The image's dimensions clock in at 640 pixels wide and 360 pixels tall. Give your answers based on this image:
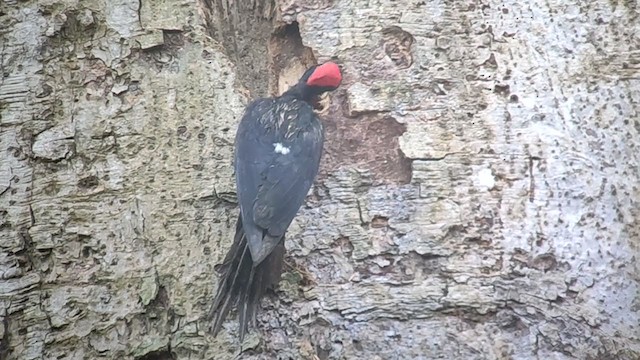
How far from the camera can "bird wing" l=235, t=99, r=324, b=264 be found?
252cm

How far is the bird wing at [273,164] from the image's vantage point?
2.52 meters

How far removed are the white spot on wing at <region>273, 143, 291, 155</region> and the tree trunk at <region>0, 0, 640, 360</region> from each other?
14cm

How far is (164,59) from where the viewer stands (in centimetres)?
288

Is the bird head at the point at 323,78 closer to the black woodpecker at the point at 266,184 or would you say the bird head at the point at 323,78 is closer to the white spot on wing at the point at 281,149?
the black woodpecker at the point at 266,184

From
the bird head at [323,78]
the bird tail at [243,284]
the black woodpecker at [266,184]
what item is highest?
the bird head at [323,78]

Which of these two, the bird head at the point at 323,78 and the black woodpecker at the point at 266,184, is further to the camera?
the bird head at the point at 323,78

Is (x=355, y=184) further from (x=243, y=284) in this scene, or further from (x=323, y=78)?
(x=243, y=284)

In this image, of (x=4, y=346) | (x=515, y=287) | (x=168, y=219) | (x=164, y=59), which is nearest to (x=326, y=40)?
(x=164, y=59)

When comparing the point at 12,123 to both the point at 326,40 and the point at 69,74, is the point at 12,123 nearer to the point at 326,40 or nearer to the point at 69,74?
the point at 69,74

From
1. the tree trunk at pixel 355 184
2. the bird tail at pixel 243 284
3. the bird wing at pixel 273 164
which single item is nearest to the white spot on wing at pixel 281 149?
the bird wing at pixel 273 164

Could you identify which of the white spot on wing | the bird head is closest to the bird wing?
the white spot on wing

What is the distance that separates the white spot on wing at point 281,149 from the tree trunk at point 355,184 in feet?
0.46

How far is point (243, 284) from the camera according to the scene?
8.46 ft

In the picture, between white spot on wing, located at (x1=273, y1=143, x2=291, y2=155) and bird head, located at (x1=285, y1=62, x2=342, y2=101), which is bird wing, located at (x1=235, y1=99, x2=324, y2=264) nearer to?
white spot on wing, located at (x1=273, y1=143, x2=291, y2=155)
